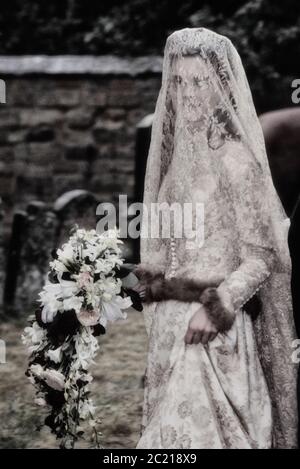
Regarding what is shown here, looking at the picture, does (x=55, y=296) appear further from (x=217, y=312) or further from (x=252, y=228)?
(x=252, y=228)

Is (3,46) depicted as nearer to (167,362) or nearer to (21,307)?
(21,307)

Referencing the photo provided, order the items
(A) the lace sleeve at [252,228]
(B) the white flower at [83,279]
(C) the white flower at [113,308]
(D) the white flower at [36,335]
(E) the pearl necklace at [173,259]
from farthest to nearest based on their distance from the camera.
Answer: (D) the white flower at [36,335]
(C) the white flower at [113,308]
(B) the white flower at [83,279]
(E) the pearl necklace at [173,259]
(A) the lace sleeve at [252,228]

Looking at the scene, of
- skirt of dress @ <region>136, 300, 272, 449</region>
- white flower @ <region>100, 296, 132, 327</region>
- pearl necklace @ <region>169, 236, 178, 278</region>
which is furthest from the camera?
white flower @ <region>100, 296, 132, 327</region>

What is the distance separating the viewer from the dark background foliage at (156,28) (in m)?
9.68

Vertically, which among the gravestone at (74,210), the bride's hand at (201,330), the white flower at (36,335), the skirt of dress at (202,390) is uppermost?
the gravestone at (74,210)

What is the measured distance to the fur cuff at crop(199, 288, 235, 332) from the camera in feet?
9.79

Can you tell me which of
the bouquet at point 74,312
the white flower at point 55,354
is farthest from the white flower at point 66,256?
the white flower at point 55,354

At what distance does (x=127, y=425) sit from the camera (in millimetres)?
5090

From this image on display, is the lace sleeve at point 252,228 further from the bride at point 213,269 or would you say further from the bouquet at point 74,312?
the bouquet at point 74,312

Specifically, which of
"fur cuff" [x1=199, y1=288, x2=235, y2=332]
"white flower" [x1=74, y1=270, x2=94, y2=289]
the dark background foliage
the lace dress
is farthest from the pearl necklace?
the dark background foliage

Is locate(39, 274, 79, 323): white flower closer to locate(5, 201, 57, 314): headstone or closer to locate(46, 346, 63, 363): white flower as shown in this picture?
locate(46, 346, 63, 363): white flower

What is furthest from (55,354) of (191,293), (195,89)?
(195,89)

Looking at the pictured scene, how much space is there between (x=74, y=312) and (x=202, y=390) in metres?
0.74
